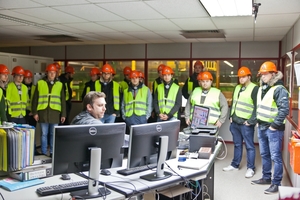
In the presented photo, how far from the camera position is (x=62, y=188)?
2.28 metres

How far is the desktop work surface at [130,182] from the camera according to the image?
2197 millimetres

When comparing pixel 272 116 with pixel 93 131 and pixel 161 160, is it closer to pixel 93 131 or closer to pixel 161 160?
pixel 161 160

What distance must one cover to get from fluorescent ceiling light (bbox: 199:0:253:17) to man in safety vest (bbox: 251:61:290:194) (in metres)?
0.85

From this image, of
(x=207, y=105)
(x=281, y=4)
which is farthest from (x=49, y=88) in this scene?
(x=281, y=4)

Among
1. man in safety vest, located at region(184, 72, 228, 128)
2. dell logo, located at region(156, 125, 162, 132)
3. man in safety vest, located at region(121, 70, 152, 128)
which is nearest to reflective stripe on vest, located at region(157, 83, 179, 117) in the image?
man in safety vest, located at region(121, 70, 152, 128)

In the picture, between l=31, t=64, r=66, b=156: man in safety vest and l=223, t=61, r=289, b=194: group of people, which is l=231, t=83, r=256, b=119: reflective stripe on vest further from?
l=31, t=64, r=66, b=156: man in safety vest

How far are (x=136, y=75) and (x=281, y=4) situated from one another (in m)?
2.84

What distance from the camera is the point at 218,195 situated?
4066mm

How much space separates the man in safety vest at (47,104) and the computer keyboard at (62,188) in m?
3.38

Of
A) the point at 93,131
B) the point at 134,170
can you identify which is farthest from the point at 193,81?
the point at 93,131

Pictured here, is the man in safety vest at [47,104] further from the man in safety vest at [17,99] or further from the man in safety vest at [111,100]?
the man in safety vest at [111,100]

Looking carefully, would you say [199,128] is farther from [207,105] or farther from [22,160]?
[22,160]

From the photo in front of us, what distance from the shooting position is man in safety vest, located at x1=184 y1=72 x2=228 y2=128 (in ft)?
16.6

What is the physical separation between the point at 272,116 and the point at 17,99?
4251mm
